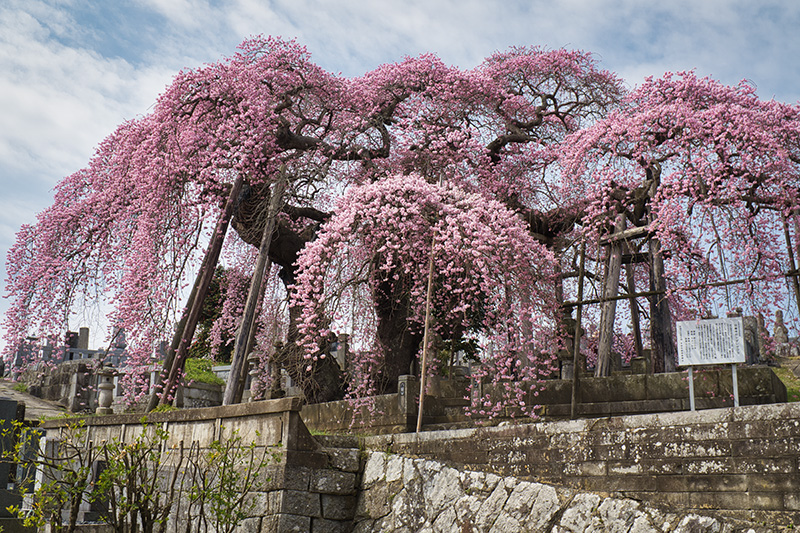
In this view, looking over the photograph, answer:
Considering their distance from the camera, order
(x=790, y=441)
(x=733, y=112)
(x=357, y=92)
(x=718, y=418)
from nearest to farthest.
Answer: (x=790, y=441), (x=718, y=418), (x=733, y=112), (x=357, y=92)

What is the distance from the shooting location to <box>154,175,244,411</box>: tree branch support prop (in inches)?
485

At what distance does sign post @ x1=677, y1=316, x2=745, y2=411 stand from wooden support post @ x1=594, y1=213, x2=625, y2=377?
3.55m

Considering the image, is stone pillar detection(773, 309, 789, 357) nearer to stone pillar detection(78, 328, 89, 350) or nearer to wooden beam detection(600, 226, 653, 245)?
wooden beam detection(600, 226, 653, 245)

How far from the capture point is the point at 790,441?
532 centimetres

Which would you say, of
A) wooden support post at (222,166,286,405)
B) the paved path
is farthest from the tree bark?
the paved path

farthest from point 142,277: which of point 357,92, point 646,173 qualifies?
point 646,173

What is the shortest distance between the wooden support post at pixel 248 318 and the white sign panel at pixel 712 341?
7841 mm

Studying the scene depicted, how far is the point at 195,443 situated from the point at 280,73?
9304 millimetres

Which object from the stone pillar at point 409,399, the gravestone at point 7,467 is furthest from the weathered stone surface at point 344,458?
the gravestone at point 7,467

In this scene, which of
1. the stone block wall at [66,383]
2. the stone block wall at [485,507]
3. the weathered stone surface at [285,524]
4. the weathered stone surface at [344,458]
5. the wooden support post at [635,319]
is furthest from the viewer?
the stone block wall at [66,383]

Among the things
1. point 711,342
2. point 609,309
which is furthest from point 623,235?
point 711,342

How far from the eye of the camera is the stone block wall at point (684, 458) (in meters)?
5.33

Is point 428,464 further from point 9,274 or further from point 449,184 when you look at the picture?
point 9,274

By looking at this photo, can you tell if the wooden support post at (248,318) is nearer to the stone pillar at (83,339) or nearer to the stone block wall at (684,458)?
the stone block wall at (684,458)
